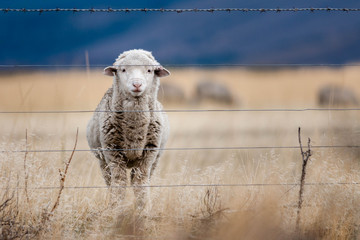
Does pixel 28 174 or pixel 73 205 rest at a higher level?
pixel 28 174

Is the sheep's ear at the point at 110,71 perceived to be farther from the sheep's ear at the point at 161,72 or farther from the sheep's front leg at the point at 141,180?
the sheep's front leg at the point at 141,180

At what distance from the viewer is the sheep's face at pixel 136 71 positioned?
5008 mm

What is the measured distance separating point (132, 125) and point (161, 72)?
0.69 m

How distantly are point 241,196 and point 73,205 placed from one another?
1.63 m

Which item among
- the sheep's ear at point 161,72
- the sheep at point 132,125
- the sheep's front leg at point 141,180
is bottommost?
the sheep's front leg at point 141,180

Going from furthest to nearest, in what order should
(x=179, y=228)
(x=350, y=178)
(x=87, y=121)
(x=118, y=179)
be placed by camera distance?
(x=87, y=121)
(x=118, y=179)
(x=350, y=178)
(x=179, y=228)

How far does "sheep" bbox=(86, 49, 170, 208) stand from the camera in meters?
5.30

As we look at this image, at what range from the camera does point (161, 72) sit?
5.42 m

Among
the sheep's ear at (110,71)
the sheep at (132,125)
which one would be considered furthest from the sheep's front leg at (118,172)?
the sheep's ear at (110,71)

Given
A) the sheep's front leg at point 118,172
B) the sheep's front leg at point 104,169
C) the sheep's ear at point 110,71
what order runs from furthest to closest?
1. the sheep's front leg at point 104,169
2. the sheep's ear at point 110,71
3. the sheep's front leg at point 118,172

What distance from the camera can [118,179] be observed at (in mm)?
5402

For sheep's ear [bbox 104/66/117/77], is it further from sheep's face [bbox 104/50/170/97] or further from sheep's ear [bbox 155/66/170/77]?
sheep's ear [bbox 155/66/170/77]

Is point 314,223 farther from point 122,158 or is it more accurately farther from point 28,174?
point 28,174

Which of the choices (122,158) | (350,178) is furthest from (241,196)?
(122,158)
